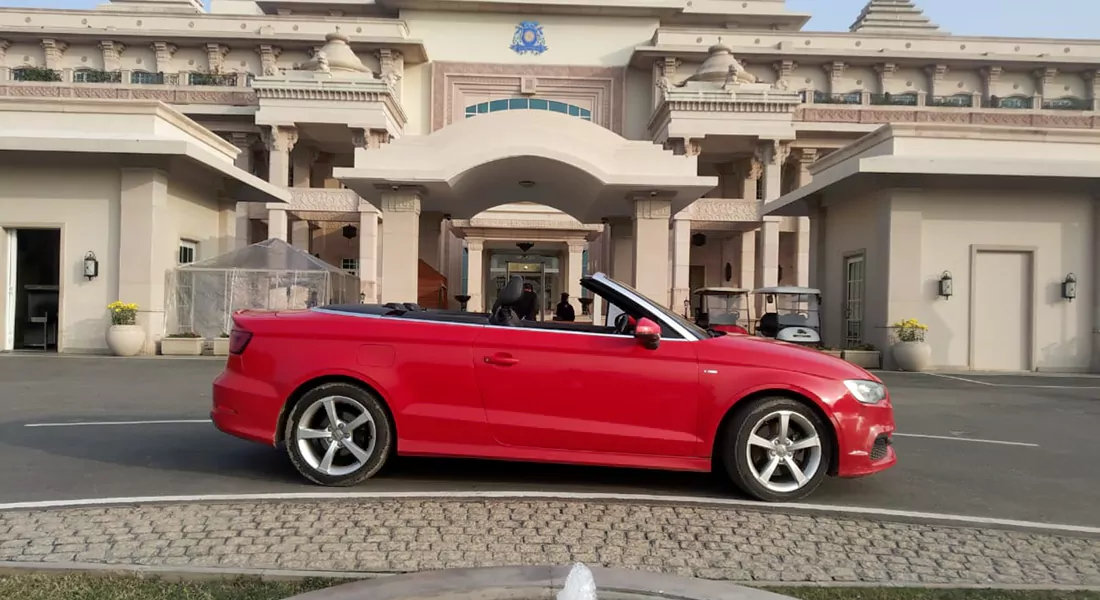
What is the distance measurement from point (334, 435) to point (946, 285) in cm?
1516

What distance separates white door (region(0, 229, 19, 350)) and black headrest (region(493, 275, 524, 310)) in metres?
16.1

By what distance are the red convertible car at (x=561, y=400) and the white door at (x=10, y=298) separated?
586 inches

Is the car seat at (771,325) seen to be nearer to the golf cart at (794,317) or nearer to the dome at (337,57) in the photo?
the golf cart at (794,317)

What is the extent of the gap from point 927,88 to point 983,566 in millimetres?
44772

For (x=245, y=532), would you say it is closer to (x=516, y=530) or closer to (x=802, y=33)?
(x=516, y=530)

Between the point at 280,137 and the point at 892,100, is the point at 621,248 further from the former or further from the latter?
the point at 892,100

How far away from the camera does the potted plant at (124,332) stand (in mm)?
15695

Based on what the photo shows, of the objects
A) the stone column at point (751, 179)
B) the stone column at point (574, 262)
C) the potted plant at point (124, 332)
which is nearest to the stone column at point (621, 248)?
the stone column at point (574, 262)

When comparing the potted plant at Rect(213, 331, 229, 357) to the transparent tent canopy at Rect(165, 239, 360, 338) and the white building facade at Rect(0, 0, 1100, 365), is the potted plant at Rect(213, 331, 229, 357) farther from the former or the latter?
the white building facade at Rect(0, 0, 1100, 365)

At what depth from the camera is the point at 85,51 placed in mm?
40125

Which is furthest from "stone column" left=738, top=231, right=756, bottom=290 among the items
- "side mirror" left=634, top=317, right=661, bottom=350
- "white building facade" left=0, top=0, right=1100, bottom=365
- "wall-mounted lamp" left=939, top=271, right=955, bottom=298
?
"side mirror" left=634, top=317, right=661, bottom=350

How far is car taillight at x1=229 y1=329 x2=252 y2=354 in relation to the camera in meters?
5.23

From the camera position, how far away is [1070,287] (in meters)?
15.9

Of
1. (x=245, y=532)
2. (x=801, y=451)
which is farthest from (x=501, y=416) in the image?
(x=801, y=451)
